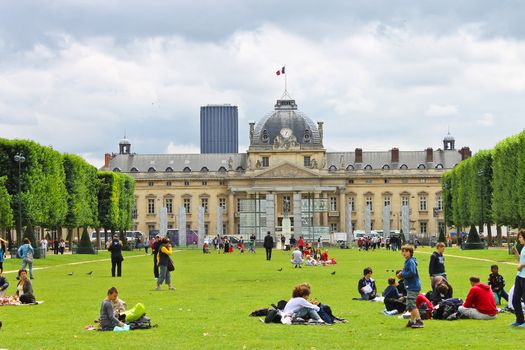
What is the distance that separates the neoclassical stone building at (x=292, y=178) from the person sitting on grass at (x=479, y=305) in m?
115

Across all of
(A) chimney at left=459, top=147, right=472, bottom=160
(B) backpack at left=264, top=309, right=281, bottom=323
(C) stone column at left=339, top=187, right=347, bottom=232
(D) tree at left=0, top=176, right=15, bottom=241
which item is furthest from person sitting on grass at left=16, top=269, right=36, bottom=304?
(A) chimney at left=459, top=147, right=472, bottom=160

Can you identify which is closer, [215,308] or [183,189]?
[215,308]

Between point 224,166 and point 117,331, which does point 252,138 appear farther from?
point 117,331

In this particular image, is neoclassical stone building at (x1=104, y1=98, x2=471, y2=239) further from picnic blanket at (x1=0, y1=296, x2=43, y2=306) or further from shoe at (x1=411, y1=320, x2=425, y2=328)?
shoe at (x1=411, y1=320, x2=425, y2=328)

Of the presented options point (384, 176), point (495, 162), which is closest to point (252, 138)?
point (384, 176)

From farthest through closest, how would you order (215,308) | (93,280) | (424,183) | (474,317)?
1. (424,183)
2. (93,280)
3. (215,308)
4. (474,317)

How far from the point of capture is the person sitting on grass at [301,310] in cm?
2002

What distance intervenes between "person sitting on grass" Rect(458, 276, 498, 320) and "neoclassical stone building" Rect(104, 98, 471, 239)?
115 meters

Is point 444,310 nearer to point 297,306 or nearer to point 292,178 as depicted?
point 297,306

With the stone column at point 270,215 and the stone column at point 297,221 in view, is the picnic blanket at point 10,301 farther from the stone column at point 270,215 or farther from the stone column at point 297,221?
the stone column at point 270,215

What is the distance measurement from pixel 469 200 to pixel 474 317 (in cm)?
6879

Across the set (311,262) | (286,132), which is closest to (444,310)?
(311,262)

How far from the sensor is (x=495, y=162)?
247ft

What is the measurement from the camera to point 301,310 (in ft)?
65.9
